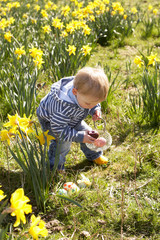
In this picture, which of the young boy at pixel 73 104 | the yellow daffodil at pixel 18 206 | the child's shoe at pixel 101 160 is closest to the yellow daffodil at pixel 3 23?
the young boy at pixel 73 104

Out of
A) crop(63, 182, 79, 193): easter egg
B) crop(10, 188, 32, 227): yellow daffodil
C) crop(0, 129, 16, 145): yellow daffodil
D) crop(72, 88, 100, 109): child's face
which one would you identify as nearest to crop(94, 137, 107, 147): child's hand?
crop(72, 88, 100, 109): child's face

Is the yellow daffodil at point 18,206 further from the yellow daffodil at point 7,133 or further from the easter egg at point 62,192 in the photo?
the easter egg at point 62,192

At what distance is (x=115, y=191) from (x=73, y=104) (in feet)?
2.70

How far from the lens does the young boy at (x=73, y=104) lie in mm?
1957

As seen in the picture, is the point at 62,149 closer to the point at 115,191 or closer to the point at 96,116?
the point at 96,116

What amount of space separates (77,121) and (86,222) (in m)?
0.85

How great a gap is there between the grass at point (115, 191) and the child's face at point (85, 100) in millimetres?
567

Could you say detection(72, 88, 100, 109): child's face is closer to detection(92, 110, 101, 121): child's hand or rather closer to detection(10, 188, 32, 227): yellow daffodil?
detection(92, 110, 101, 121): child's hand

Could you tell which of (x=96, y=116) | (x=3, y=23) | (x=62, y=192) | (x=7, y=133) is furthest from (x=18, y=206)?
(x=3, y=23)

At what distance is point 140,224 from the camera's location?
195 centimetres

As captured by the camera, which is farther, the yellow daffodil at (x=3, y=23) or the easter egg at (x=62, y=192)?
the yellow daffodil at (x=3, y=23)

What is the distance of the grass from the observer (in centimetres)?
192

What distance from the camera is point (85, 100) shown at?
6.59ft

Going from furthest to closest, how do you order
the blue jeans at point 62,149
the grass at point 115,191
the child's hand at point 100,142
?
1. the blue jeans at point 62,149
2. the child's hand at point 100,142
3. the grass at point 115,191
